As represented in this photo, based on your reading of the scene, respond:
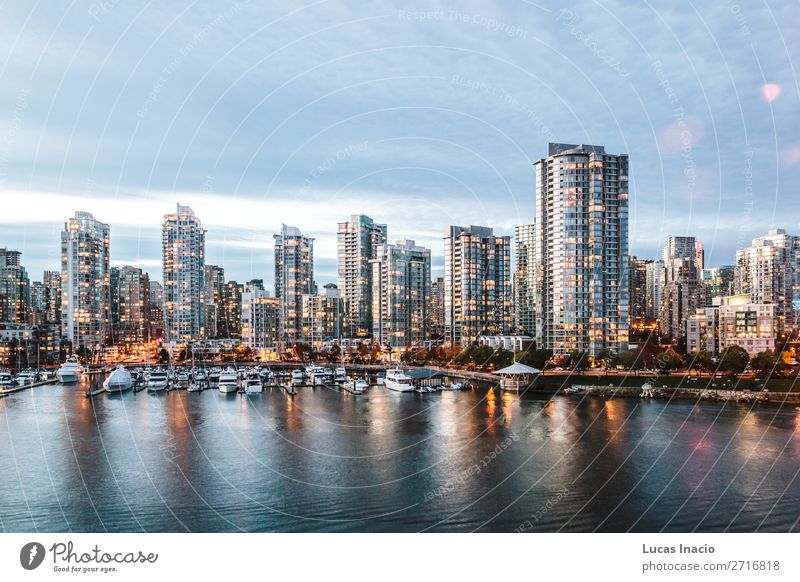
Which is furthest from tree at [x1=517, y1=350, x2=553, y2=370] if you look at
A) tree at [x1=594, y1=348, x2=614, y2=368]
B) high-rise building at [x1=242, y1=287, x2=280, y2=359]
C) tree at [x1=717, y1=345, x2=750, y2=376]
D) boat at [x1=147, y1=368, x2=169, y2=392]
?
high-rise building at [x1=242, y1=287, x2=280, y2=359]

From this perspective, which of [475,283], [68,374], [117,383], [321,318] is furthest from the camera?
[321,318]

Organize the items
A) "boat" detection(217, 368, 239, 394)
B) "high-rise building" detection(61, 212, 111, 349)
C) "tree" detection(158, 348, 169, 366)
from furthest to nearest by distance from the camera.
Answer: "high-rise building" detection(61, 212, 111, 349), "tree" detection(158, 348, 169, 366), "boat" detection(217, 368, 239, 394)

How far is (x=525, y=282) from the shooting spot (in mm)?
44781

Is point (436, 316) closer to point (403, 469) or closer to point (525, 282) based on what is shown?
point (525, 282)

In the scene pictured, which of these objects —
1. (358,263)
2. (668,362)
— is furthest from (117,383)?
(358,263)

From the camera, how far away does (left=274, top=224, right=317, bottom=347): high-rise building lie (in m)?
46.2

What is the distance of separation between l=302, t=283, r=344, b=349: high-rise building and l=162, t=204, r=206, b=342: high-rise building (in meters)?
8.54

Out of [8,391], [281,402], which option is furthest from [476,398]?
[8,391]

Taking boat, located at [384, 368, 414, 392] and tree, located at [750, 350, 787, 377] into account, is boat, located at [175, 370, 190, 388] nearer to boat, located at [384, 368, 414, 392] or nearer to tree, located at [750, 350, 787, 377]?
boat, located at [384, 368, 414, 392]

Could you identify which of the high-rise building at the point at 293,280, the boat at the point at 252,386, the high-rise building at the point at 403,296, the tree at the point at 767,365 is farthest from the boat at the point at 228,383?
the high-rise building at the point at 293,280

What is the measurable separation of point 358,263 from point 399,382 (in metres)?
30.2

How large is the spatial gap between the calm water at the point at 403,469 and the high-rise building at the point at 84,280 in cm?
2530

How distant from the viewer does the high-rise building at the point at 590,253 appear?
25.9m

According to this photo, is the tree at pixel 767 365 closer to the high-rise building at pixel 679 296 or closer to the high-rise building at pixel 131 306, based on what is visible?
the high-rise building at pixel 679 296
